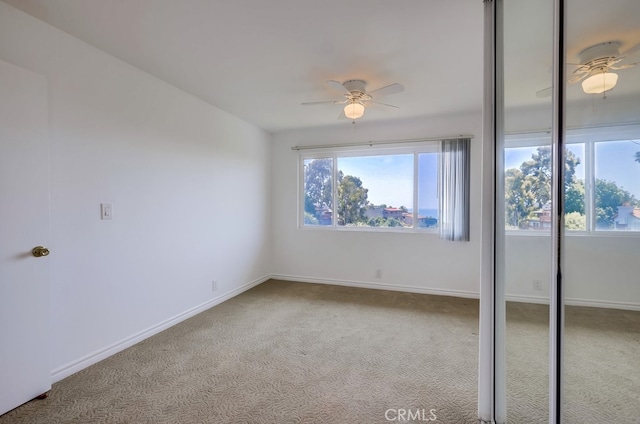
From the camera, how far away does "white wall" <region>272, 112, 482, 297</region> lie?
12.4ft

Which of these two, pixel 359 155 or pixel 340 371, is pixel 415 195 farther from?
pixel 340 371

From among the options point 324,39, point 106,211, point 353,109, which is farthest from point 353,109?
point 106,211

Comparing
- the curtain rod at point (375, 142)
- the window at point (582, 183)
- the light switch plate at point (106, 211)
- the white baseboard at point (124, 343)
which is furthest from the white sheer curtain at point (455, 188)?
the light switch plate at point (106, 211)

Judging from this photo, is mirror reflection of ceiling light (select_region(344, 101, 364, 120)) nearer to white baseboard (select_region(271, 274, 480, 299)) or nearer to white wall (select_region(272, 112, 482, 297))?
white wall (select_region(272, 112, 482, 297))

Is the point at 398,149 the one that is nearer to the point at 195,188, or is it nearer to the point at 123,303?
the point at 195,188

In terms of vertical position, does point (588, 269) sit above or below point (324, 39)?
below

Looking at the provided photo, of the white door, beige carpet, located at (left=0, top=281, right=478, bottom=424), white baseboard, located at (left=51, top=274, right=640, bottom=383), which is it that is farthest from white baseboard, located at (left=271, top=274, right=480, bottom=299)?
the white door

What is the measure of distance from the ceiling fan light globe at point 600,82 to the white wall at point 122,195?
2.91 m

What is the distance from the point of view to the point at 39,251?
5.81 feet

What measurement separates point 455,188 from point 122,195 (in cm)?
379

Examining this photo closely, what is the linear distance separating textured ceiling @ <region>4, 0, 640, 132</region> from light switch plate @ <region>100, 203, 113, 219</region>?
124 centimetres

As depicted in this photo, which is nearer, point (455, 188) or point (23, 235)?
point (23, 235)

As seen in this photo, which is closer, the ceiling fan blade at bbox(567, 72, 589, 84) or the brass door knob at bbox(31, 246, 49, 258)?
the ceiling fan blade at bbox(567, 72, 589, 84)

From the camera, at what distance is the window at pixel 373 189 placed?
13.2ft
